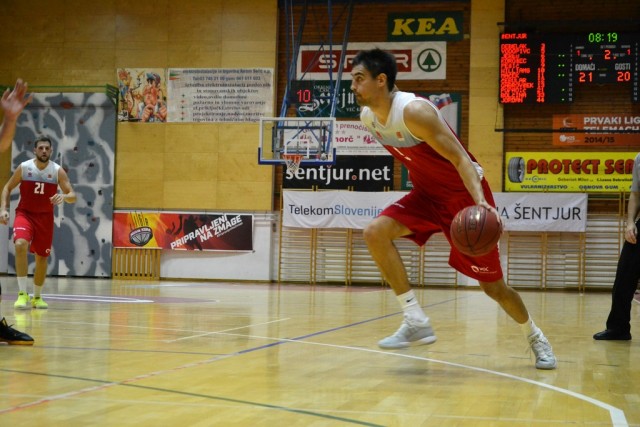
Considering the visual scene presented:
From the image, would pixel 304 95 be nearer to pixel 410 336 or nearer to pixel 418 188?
pixel 418 188

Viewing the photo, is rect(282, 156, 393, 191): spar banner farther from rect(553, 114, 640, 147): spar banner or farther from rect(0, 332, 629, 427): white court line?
A: rect(0, 332, 629, 427): white court line

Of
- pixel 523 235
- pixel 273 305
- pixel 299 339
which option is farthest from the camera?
pixel 523 235

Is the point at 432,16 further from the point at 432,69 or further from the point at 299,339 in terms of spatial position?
the point at 299,339

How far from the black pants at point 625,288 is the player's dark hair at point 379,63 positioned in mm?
2899

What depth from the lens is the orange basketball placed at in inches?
173

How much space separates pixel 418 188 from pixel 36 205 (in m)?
5.47

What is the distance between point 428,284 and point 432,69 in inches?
185

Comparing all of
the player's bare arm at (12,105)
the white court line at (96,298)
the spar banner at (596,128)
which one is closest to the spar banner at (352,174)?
the spar banner at (596,128)

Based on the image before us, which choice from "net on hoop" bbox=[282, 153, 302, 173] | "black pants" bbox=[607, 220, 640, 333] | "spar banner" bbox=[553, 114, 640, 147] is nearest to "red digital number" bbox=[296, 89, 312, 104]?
"net on hoop" bbox=[282, 153, 302, 173]

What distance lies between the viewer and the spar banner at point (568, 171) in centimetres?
1811

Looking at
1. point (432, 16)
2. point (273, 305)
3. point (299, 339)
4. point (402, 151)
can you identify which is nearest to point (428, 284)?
point (432, 16)

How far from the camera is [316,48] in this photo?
63.7 feet

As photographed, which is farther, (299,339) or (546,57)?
(546,57)

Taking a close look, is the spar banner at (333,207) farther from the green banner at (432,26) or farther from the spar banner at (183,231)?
the green banner at (432,26)
